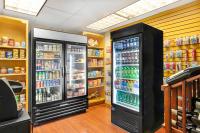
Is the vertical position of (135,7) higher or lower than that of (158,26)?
higher

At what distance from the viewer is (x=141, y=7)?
3211mm

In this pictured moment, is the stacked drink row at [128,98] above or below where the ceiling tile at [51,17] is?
below

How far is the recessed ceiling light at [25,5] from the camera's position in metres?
2.86

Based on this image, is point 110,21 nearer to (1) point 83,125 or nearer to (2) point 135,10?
(2) point 135,10

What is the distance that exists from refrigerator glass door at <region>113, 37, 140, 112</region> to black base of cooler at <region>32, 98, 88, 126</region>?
4.37 feet

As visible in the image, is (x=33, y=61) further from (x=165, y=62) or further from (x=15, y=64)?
(x=165, y=62)

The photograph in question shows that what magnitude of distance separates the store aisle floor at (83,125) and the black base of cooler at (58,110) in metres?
0.14

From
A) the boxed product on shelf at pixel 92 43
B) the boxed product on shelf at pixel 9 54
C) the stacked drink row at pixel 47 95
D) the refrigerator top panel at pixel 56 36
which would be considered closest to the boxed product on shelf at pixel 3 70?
the boxed product on shelf at pixel 9 54

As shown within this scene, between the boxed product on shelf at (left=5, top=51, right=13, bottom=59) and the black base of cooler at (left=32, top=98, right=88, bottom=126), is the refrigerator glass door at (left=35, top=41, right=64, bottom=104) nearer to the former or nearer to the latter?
the black base of cooler at (left=32, top=98, right=88, bottom=126)

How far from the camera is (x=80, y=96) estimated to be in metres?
4.30

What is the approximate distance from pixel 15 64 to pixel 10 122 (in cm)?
323

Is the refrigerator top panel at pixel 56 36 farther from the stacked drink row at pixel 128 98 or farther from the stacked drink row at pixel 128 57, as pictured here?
the stacked drink row at pixel 128 98

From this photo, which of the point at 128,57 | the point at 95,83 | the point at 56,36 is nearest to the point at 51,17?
the point at 56,36

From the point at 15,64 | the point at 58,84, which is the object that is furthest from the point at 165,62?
the point at 15,64
